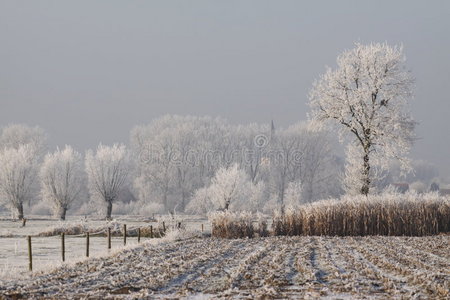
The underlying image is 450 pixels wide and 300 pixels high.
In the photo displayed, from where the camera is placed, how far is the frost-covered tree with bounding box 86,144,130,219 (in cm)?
7425

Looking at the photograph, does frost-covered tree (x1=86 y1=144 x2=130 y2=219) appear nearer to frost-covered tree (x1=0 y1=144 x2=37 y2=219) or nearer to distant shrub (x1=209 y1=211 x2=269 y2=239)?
frost-covered tree (x1=0 y1=144 x2=37 y2=219)

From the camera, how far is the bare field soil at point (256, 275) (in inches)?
521

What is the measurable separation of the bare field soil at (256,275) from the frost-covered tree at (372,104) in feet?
53.6

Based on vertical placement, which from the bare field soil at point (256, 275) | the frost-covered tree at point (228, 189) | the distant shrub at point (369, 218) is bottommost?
the bare field soil at point (256, 275)

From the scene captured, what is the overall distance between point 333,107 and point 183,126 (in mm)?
63754

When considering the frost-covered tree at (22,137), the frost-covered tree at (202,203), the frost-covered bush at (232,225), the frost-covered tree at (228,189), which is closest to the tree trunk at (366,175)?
the frost-covered bush at (232,225)

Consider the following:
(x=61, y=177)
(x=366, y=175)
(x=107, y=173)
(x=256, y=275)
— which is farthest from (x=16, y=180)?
(x=256, y=275)

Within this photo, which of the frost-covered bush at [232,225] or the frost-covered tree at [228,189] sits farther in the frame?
the frost-covered tree at [228,189]

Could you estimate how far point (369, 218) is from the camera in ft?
107

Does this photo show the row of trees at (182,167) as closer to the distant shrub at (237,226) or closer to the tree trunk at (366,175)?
the tree trunk at (366,175)

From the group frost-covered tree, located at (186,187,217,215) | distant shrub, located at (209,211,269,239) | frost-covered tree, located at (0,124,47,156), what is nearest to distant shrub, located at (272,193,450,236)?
distant shrub, located at (209,211,269,239)

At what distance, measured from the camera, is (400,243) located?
2631cm

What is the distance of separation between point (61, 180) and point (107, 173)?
5733 millimetres

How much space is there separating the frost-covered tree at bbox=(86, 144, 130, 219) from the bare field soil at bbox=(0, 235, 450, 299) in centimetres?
5133
